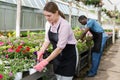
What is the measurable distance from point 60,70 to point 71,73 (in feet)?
0.42

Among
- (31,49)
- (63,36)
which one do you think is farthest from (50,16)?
(31,49)

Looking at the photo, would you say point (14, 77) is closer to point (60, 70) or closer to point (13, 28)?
point (60, 70)

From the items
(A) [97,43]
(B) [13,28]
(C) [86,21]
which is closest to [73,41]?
(C) [86,21]

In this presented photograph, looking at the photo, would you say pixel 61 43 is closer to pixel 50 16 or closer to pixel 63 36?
pixel 63 36

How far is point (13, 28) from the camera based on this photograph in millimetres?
12625

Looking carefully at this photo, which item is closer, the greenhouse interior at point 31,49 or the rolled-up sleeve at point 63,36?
the rolled-up sleeve at point 63,36

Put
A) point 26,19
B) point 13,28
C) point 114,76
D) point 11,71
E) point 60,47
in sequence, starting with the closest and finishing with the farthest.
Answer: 1. point 60,47
2. point 11,71
3. point 114,76
4. point 13,28
5. point 26,19

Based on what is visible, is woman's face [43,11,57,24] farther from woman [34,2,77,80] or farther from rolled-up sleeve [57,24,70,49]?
rolled-up sleeve [57,24,70,49]

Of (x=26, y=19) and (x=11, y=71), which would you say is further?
(x=26, y=19)

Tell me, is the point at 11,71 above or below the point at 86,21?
below

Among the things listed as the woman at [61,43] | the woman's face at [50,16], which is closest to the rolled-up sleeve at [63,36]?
the woman at [61,43]

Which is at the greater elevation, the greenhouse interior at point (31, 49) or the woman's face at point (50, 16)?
the woman's face at point (50, 16)

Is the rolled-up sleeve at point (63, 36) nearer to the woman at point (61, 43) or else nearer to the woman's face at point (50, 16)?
the woman at point (61, 43)

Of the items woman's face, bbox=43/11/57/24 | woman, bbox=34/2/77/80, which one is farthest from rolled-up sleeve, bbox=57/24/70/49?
woman's face, bbox=43/11/57/24
